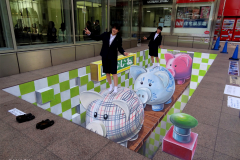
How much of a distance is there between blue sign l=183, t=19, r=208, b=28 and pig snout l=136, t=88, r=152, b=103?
6.04m

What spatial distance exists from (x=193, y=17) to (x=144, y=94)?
635 centimetres

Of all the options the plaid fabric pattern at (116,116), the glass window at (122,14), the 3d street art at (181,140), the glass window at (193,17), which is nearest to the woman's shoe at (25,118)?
the plaid fabric pattern at (116,116)

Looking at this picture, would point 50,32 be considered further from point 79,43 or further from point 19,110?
point 19,110

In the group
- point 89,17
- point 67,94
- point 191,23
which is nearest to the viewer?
point 67,94

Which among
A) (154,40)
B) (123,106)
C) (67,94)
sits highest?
(154,40)

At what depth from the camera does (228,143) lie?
1570 mm

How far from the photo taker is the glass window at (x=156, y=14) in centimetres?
866

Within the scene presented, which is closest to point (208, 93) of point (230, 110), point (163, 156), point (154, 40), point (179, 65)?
point (230, 110)

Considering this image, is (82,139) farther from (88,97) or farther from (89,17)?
(89,17)

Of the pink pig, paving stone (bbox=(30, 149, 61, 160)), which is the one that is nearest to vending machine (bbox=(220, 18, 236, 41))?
the pink pig

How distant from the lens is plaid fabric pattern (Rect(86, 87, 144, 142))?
245 centimetres

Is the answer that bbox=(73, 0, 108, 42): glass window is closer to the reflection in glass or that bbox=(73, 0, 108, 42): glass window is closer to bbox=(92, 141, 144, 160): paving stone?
the reflection in glass

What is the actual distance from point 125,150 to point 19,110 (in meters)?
1.48

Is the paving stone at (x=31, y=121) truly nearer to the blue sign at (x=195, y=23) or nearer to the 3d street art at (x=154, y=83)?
the 3d street art at (x=154, y=83)
